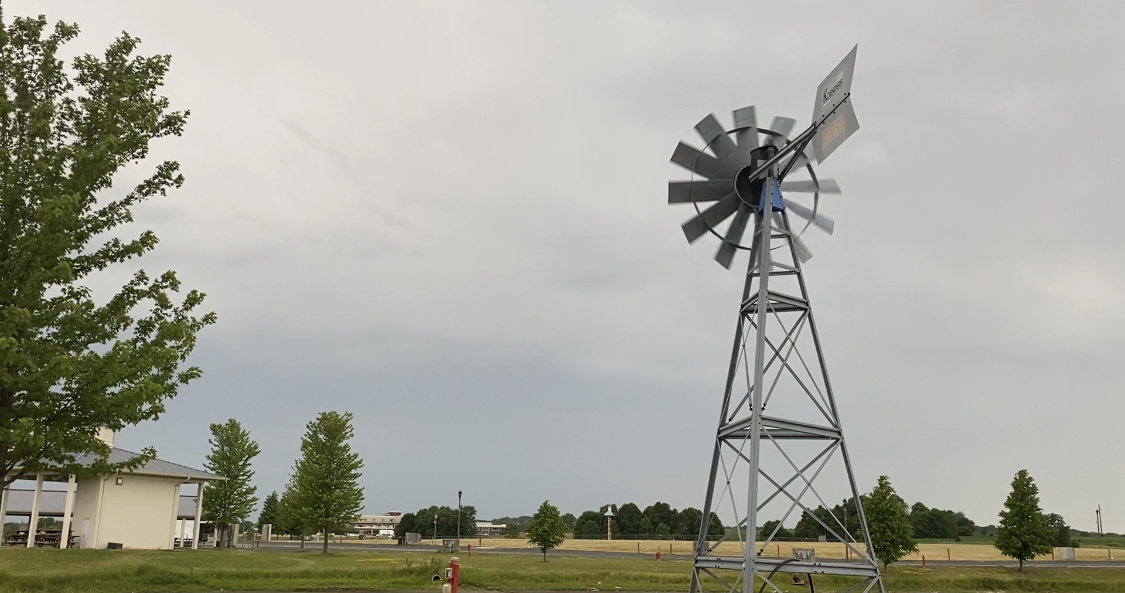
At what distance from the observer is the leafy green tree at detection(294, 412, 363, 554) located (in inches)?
1681

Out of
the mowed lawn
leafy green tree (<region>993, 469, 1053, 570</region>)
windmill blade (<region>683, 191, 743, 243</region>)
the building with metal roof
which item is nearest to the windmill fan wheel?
windmill blade (<region>683, 191, 743, 243</region>)

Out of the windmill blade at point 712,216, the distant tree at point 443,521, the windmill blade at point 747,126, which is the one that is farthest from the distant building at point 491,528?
the windmill blade at point 747,126

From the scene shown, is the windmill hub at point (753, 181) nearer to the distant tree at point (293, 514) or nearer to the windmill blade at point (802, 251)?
the windmill blade at point (802, 251)

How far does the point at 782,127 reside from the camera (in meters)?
15.6

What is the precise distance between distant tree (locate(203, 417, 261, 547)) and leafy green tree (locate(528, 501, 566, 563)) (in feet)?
57.5

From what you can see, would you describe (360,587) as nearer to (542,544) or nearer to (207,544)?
(542,544)

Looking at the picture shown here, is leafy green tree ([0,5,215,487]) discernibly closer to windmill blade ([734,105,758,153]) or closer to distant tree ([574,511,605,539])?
windmill blade ([734,105,758,153])

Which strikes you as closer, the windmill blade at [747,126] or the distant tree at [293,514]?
the windmill blade at [747,126]

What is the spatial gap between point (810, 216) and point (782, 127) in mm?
1929

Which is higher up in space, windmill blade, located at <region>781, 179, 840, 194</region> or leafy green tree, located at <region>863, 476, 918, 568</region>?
windmill blade, located at <region>781, 179, 840, 194</region>

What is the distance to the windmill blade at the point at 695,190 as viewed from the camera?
15633 mm

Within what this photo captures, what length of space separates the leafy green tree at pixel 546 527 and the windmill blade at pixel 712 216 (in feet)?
105

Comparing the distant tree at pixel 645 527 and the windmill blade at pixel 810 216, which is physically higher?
the windmill blade at pixel 810 216

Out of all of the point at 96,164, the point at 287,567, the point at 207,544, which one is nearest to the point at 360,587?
the point at 287,567
